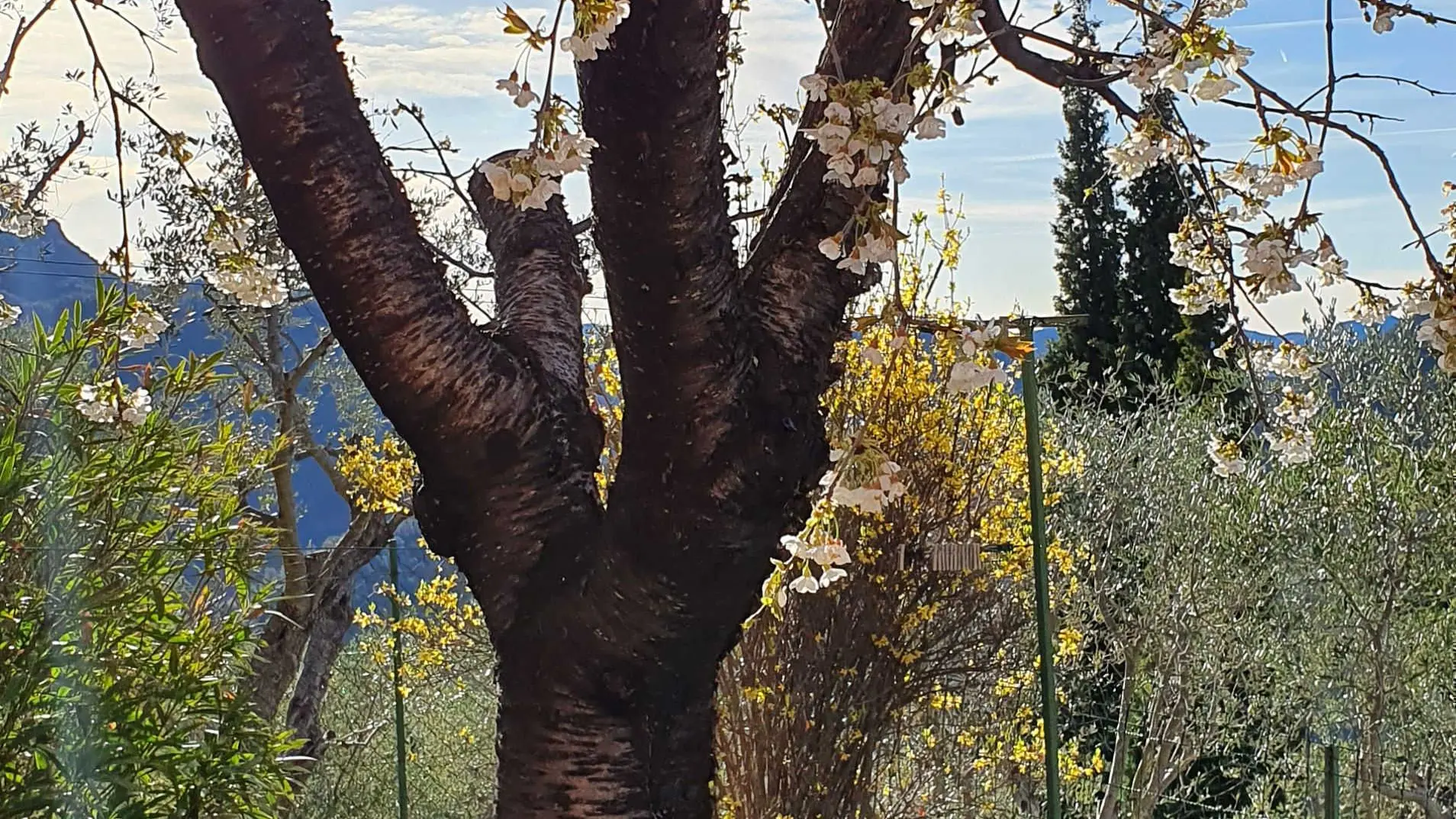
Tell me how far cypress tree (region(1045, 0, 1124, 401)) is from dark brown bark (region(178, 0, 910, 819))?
33.0 ft

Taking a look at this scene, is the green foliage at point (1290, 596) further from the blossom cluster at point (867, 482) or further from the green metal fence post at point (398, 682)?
the blossom cluster at point (867, 482)

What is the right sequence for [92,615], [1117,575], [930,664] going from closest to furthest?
[92,615], [930,664], [1117,575]

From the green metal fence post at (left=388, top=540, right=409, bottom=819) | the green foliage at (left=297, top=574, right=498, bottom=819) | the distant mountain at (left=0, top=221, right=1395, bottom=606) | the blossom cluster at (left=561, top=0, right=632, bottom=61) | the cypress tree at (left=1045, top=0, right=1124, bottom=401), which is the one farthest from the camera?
the cypress tree at (left=1045, top=0, right=1124, bottom=401)

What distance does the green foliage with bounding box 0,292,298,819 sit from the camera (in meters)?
2.02

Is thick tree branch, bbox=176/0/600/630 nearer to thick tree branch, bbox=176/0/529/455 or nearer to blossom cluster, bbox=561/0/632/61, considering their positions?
thick tree branch, bbox=176/0/529/455

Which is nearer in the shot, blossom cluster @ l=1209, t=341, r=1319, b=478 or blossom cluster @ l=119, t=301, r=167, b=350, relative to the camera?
blossom cluster @ l=1209, t=341, r=1319, b=478

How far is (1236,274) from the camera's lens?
1.42 m

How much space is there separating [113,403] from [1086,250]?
429 inches

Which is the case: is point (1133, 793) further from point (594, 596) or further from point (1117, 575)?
point (594, 596)

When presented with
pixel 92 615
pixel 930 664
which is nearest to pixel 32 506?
pixel 92 615

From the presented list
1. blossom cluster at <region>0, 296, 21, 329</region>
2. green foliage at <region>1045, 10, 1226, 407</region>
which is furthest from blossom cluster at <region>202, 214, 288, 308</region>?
green foliage at <region>1045, 10, 1226, 407</region>

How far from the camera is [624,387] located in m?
1.23

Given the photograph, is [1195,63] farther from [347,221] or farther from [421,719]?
[421,719]

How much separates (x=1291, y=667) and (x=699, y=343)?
5338mm
